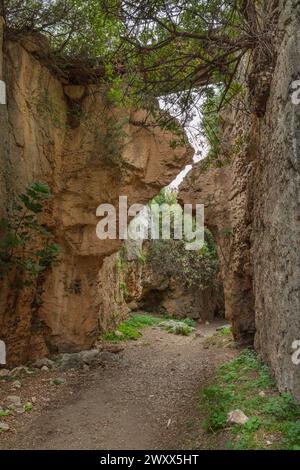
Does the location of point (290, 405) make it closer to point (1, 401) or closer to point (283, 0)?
point (1, 401)

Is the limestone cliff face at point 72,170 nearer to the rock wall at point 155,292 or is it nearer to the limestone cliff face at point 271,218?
the limestone cliff face at point 271,218

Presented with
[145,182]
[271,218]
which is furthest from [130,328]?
[271,218]

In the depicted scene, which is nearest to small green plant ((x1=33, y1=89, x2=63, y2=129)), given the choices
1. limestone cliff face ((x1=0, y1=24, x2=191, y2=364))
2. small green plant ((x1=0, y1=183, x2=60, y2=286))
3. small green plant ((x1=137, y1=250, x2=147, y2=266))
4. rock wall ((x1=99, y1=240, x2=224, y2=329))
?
limestone cliff face ((x1=0, y1=24, x2=191, y2=364))

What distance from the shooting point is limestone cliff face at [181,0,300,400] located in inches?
172

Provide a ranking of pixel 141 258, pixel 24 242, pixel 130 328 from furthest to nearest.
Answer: pixel 141 258 < pixel 130 328 < pixel 24 242

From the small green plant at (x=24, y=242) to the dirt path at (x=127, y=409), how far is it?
6.86ft

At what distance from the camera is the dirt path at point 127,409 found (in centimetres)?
455

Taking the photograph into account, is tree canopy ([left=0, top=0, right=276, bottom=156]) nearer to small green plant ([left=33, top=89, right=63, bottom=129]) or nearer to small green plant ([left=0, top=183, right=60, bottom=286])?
small green plant ([left=33, top=89, right=63, bottom=129])

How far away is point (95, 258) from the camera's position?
920 centimetres

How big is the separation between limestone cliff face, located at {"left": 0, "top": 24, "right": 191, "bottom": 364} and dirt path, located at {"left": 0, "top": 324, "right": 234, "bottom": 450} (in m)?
1.38

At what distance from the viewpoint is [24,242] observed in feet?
22.2

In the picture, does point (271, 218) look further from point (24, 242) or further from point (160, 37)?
point (24, 242)

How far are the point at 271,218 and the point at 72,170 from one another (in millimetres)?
4824

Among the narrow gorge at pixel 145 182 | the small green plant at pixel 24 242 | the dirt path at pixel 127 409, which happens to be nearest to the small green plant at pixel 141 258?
the narrow gorge at pixel 145 182
